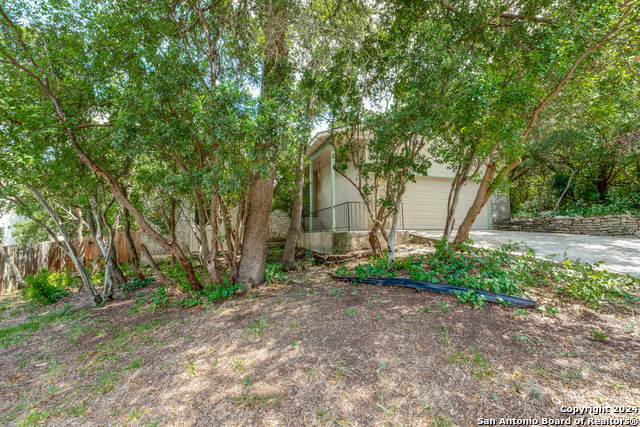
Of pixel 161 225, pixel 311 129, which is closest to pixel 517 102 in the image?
pixel 311 129

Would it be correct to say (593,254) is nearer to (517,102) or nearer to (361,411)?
(517,102)

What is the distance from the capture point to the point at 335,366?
2.56 metres

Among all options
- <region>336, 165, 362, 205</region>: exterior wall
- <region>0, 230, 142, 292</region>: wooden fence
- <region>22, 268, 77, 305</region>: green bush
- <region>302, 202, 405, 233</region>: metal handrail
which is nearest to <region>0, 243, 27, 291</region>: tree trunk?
<region>0, 230, 142, 292</region>: wooden fence

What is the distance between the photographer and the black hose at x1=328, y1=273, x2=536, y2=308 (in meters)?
3.29

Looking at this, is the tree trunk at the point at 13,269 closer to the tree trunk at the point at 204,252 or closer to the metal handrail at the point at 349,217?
the tree trunk at the point at 204,252

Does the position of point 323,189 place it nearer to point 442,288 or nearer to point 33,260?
point 442,288

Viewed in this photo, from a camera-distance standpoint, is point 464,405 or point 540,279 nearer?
point 464,405

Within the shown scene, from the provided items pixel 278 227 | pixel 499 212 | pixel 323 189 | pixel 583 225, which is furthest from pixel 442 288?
pixel 499 212

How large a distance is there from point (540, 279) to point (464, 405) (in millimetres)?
2869

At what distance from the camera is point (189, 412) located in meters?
2.18

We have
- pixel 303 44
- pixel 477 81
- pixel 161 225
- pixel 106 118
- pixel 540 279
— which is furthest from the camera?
pixel 161 225

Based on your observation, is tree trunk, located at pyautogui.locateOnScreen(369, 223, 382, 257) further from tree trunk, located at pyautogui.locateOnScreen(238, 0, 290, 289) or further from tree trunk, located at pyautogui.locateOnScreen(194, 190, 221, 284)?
tree trunk, located at pyautogui.locateOnScreen(194, 190, 221, 284)

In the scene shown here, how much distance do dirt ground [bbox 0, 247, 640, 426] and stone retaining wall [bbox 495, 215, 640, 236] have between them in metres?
6.91

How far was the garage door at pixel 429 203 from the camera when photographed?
993cm
